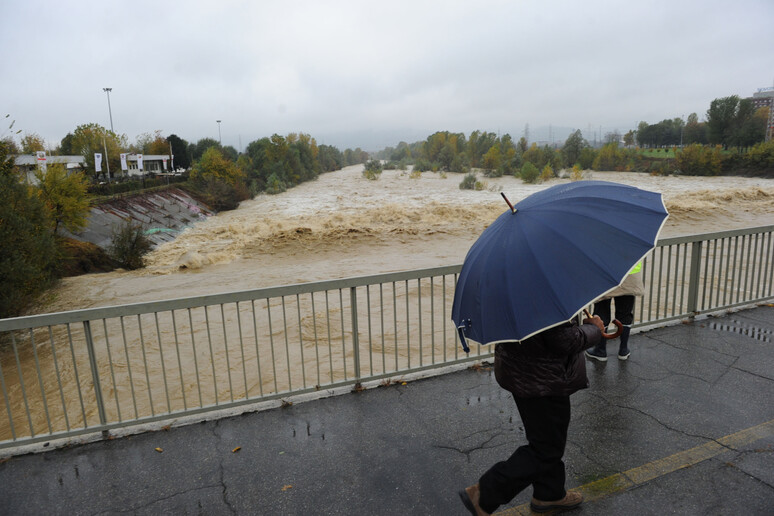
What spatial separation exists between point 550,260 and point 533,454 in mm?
1231

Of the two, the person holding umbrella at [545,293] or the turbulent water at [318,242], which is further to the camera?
the turbulent water at [318,242]

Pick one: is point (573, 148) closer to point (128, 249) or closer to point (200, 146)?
point (200, 146)

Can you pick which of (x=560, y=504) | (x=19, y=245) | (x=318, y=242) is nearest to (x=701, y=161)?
(x=318, y=242)

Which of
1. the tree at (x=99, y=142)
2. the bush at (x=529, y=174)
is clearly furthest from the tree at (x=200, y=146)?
the bush at (x=529, y=174)

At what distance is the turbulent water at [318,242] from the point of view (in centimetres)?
1969

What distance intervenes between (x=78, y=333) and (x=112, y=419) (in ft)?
22.2

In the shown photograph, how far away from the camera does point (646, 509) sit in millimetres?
3246

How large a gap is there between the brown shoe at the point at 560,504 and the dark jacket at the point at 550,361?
2.73 ft

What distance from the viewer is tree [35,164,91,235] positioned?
22.9 metres

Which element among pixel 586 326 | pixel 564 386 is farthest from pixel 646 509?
pixel 586 326

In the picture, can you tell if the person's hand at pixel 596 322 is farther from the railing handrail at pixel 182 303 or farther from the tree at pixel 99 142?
the tree at pixel 99 142

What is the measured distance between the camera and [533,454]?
3.01 metres

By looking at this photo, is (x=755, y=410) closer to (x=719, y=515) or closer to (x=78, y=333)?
(x=719, y=515)

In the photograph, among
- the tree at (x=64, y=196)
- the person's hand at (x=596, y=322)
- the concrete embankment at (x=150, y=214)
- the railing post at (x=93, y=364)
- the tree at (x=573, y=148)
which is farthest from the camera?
the tree at (x=573, y=148)
